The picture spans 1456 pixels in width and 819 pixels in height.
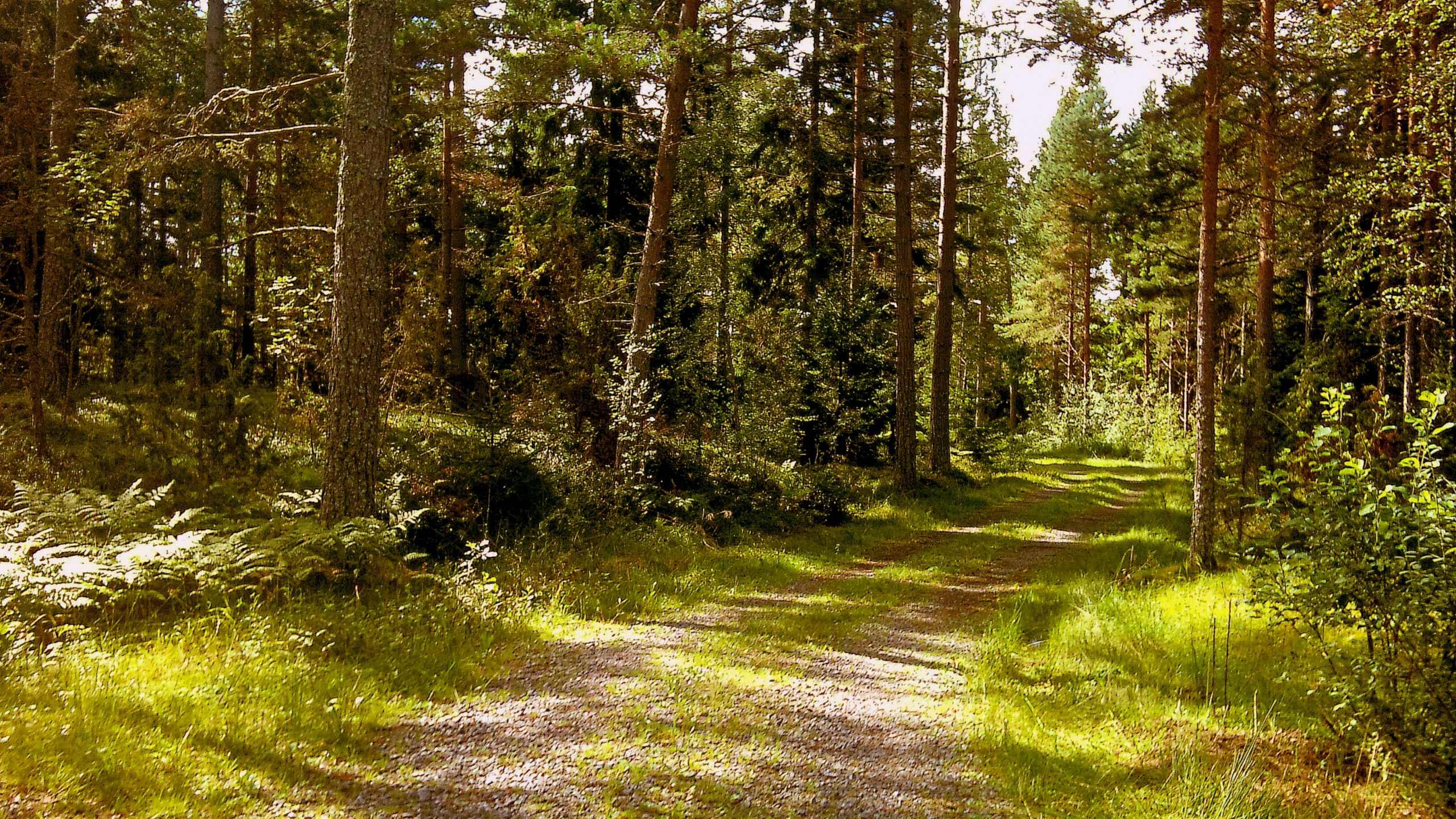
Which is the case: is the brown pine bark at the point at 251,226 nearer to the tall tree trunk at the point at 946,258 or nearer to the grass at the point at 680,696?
the grass at the point at 680,696

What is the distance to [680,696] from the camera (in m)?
5.75

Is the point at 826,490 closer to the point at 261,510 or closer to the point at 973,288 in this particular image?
the point at 261,510

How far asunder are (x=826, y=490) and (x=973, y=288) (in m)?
18.7

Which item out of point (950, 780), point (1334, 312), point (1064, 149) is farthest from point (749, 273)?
point (1064, 149)

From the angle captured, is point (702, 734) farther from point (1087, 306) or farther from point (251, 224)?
point (1087, 306)

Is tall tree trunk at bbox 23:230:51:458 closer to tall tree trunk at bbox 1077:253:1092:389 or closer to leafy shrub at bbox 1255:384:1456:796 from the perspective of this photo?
leafy shrub at bbox 1255:384:1456:796

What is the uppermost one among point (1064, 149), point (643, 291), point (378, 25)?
point (1064, 149)

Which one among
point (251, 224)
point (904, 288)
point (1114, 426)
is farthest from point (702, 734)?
point (1114, 426)

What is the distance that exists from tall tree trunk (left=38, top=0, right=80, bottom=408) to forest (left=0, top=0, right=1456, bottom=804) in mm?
134

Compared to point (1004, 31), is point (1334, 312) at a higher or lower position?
lower

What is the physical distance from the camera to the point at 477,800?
165 inches

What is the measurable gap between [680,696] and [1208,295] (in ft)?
23.9

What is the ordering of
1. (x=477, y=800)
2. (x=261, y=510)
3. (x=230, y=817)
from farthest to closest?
(x=261, y=510), (x=477, y=800), (x=230, y=817)

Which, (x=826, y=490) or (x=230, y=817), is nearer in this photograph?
(x=230, y=817)
